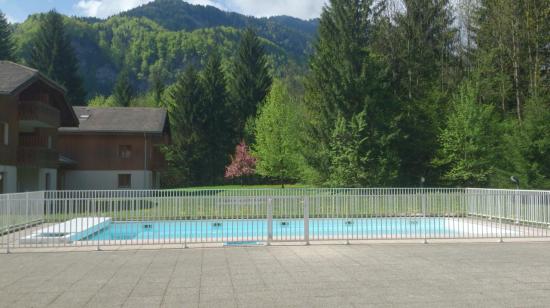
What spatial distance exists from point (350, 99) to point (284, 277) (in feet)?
99.3

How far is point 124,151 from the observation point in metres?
45.1

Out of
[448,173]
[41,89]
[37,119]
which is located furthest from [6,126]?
[448,173]

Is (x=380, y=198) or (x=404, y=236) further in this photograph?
(x=380, y=198)

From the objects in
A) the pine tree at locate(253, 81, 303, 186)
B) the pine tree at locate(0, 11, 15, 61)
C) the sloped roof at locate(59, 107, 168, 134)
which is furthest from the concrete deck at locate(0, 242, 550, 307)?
the pine tree at locate(0, 11, 15, 61)

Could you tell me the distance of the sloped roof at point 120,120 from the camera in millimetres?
43812

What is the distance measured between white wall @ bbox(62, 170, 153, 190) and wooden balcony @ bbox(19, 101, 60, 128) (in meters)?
11.2

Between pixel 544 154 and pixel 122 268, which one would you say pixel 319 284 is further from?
pixel 544 154

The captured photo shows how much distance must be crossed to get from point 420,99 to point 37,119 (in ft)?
90.3

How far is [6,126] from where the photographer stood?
2945 cm

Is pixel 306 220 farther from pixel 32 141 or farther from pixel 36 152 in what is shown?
pixel 32 141

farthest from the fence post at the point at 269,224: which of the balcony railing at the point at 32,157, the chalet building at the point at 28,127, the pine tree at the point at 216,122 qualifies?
the pine tree at the point at 216,122

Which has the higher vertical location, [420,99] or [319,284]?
[420,99]

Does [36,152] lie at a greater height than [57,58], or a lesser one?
lesser

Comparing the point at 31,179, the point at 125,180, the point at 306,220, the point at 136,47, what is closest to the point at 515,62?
the point at 306,220
